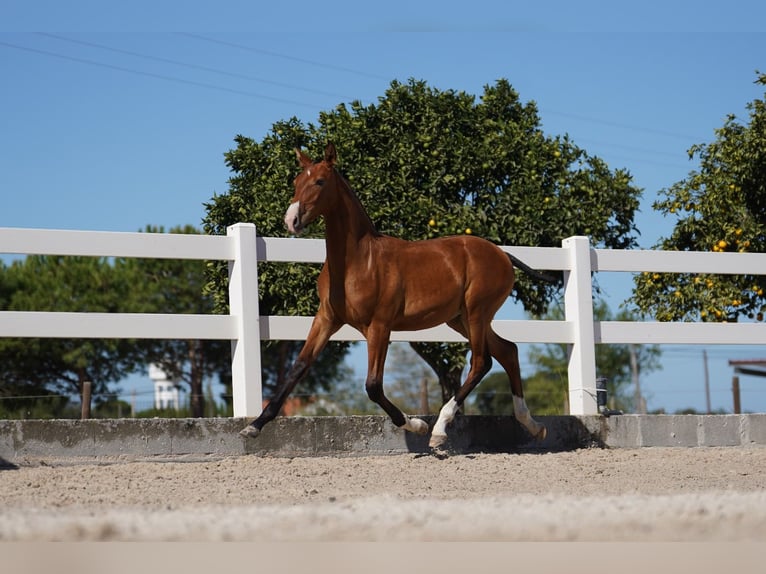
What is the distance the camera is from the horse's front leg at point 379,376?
6.34 metres

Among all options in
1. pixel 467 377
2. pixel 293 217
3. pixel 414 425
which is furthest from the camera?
pixel 467 377

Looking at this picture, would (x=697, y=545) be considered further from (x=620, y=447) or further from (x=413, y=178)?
(x=413, y=178)

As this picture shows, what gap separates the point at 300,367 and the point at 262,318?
110 centimetres

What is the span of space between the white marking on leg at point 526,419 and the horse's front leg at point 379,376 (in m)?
0.97

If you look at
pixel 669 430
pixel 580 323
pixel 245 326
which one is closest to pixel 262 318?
pixel 245 326

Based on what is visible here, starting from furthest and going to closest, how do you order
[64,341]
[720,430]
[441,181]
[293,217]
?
[64,341] < [441,181] < [720,430] < [293,217]

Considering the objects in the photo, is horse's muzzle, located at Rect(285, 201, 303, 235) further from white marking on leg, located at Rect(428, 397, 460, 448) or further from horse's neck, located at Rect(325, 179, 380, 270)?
white marking on leg, located at Rect(428, 397, 460, 448)

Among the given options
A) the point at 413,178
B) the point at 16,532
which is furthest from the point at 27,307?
the point at 16,532

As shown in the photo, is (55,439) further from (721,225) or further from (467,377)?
(721,225)

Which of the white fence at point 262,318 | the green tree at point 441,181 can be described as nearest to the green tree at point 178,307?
the green tree at point 441,181

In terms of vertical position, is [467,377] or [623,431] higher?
[467,377]

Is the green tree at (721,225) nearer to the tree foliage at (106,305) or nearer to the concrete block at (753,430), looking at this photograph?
the concrete block at (753,430)

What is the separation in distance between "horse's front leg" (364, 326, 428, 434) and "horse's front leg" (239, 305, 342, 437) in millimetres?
274

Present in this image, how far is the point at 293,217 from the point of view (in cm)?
597
